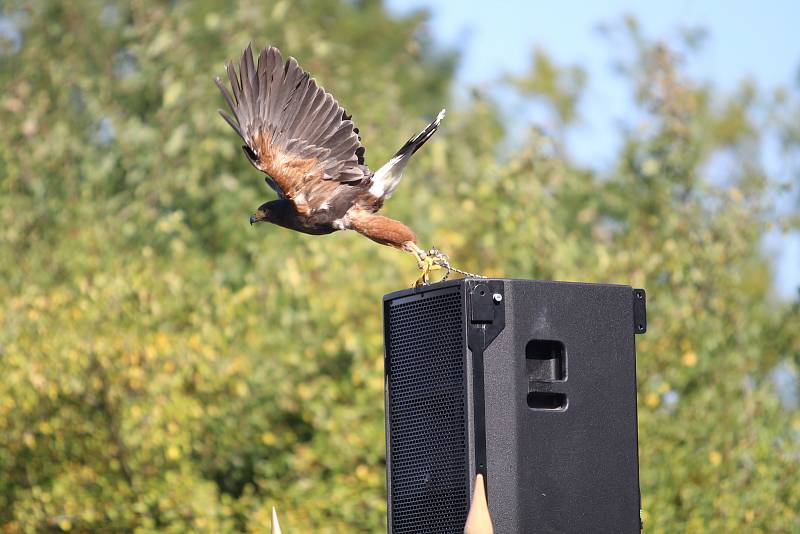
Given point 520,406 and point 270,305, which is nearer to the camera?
point 520,406

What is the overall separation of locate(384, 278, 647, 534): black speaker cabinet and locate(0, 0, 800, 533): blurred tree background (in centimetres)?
278

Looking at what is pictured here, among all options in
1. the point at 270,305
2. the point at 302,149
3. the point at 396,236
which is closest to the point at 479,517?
the point at 396,236

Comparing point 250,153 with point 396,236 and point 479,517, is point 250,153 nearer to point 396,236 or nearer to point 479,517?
point 396,236

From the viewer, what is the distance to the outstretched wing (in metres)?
4.38

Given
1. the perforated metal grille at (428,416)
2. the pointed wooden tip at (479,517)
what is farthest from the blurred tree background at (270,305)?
the pointed wooden tip at (479,517)

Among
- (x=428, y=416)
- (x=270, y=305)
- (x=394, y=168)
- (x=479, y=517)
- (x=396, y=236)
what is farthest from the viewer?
Answer: (x=270, y=305)

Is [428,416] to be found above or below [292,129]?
below

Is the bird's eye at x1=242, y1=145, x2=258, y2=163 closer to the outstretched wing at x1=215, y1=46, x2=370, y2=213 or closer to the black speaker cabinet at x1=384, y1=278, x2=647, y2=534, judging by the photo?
the outstretched wing at x1=215, y1=46, x2=370, y2=213

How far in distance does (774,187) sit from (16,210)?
5.47 metres

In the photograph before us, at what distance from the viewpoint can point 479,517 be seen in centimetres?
311

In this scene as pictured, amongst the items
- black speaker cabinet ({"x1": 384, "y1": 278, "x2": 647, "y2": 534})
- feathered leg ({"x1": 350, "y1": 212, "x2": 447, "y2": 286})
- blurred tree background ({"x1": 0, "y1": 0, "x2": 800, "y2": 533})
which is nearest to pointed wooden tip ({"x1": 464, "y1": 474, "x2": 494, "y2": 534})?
black speaker cabinet ({"x1": 384, "y1": 278, "x2": 647, "y2": 534})

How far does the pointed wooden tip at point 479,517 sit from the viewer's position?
10.1 feet

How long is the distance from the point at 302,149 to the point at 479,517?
5.95 ft

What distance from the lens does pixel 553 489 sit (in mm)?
3457
